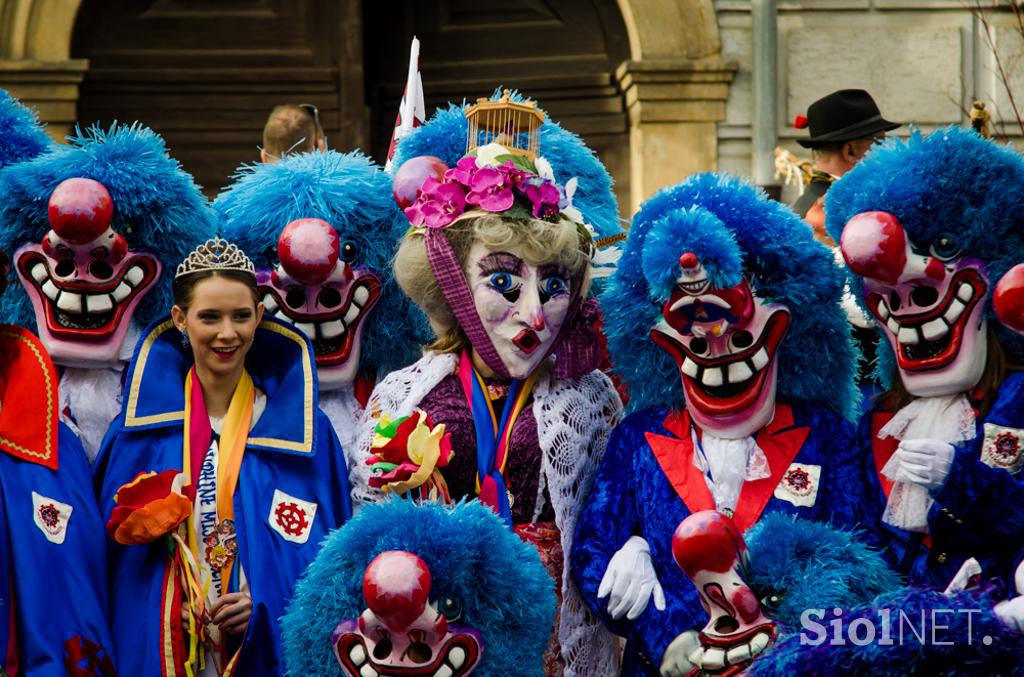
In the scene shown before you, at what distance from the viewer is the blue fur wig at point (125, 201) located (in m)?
4.99

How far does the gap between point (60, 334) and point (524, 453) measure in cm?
140

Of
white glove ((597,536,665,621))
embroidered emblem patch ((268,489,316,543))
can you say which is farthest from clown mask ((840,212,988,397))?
embroidered emblem patch ((268,489,316,543))

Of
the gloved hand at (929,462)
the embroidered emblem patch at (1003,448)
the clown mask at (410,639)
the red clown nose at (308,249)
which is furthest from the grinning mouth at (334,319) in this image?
the embroidered emblem patch at (1003,448)

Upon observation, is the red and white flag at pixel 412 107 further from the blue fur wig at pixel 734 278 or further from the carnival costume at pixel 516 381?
the blue fur wig at pixel 734 278

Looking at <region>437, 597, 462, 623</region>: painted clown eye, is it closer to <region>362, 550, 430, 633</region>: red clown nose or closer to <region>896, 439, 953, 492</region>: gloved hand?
<region>362, 550, 430, 633</region>: red clown nose

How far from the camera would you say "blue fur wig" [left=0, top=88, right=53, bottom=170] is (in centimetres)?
520

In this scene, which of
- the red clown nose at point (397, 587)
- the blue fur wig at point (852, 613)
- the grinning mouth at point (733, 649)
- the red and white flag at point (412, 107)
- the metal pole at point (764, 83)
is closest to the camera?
the blue fur wig at point (852, 613)

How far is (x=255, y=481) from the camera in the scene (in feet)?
15.5

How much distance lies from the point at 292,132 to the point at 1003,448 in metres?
3.31

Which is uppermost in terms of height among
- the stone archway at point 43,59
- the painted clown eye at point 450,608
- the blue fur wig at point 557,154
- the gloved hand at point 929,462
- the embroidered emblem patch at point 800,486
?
the stone archway at point 43,59

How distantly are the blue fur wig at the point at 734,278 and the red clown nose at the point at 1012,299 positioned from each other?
0.58 meters

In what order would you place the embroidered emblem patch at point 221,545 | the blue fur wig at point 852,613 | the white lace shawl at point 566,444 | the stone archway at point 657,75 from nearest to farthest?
the blue fur wig at point 852,613, the embroidered emblem patch at point 221,545, the white lace shawl at point 566,444, the stone archway at point 657,75

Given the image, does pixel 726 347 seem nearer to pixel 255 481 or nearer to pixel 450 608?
pixel 450 608

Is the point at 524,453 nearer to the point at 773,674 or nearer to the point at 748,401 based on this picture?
the point at 748,401
